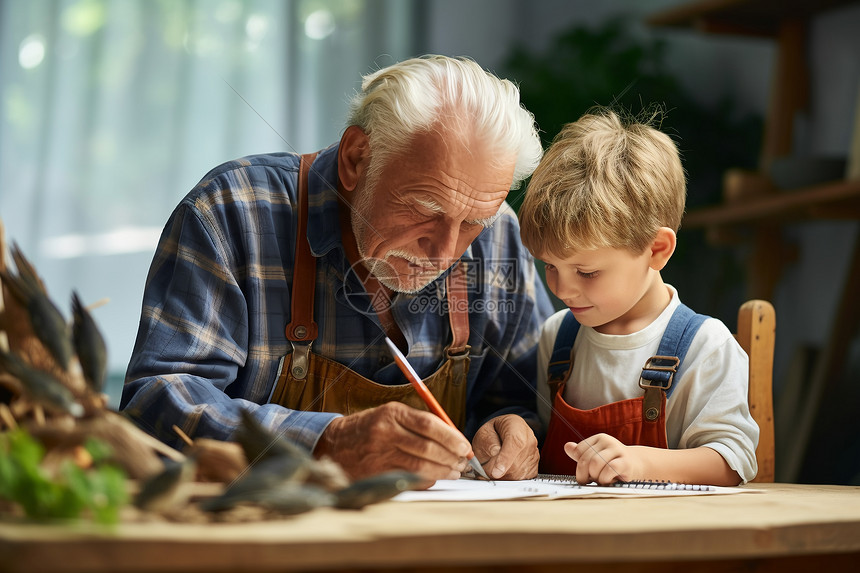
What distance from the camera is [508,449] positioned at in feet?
3.67

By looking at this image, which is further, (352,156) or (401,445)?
(352,156)

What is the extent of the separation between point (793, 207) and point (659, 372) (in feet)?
4.50

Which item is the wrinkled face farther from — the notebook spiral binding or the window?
the window

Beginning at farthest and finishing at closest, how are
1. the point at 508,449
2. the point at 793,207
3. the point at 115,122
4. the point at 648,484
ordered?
the point at 115,122 < the point at 793,207 < the point at 508,449 < the point at 648,484

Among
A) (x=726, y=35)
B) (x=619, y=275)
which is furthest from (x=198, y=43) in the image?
(x=619, y=275)

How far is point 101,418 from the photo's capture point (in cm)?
65

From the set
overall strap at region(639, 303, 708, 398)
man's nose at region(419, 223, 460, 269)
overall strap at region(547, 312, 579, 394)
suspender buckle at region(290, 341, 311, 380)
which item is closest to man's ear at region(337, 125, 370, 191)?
man's nose at region(419, 223, 460, 269)

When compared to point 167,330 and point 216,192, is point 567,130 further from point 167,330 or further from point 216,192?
point 167,330

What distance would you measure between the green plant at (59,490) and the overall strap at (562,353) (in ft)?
2.83

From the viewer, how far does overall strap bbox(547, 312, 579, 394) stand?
1299mm

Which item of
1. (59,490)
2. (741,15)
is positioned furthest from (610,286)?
(741,15)

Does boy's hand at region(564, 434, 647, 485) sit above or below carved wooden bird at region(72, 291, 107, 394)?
below

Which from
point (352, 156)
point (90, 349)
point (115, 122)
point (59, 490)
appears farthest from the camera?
point (115, 122)

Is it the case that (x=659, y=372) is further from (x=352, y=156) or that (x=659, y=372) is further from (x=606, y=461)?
(x=352, y=156)
